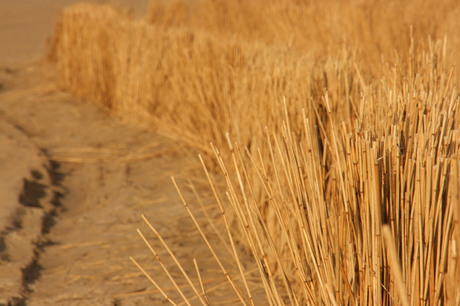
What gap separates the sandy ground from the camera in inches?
84.3

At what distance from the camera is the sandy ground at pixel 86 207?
214 centimetres

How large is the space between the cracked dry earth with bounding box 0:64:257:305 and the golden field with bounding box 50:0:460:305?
14 centimetres

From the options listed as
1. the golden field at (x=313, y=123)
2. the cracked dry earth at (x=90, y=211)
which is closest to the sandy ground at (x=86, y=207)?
the cracked dry earth at (x=90, y=211)

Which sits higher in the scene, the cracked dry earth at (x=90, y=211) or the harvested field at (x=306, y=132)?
the harvested field at (x=306, y=132)

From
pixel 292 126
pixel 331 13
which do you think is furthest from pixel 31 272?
pixel 331 13

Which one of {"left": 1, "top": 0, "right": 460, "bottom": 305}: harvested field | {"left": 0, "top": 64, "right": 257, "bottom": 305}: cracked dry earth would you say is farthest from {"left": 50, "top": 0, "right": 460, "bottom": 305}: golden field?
{"left": 0, "top": 64, "right": 257, "bottom": 305}: cracked dry earth

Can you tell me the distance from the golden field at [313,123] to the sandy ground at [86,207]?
147 millimetres

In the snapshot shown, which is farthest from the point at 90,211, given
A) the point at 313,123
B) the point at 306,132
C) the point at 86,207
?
the point at 306,132

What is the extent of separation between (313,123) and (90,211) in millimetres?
1195

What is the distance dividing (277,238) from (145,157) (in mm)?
1408

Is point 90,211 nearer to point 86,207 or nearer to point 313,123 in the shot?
point 86,207

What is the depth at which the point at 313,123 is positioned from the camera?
2086mm

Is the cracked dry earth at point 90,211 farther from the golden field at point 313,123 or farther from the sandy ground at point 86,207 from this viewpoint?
the golden field at point 313,123

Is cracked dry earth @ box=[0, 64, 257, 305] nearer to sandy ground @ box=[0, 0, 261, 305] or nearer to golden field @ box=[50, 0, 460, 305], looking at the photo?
sandy ground @ box=[0, 0, 261, 305]
